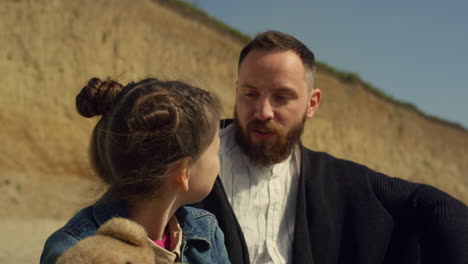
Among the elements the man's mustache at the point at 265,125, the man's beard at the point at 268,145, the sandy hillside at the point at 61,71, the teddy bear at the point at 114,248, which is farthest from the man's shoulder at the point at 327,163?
the sandy hillside at the point at 61,71

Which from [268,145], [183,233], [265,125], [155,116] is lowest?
[183,233]

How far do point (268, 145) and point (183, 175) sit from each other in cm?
136

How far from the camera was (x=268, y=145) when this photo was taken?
2998 millimetres

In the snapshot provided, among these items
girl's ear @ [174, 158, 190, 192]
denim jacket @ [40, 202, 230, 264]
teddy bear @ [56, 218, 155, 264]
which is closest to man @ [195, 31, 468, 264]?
denim jacket @ [40, 202, 230, 264]

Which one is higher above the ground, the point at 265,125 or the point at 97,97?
the point at 97,97

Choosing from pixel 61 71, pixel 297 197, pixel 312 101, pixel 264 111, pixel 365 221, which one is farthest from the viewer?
pixel 61 71

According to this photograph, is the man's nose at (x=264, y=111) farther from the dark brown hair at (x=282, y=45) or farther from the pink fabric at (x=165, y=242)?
the pink fabric at (x=165, y=242)

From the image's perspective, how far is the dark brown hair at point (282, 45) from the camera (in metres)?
3.15

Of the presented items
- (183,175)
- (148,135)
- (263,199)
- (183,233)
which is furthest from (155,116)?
(263,199)

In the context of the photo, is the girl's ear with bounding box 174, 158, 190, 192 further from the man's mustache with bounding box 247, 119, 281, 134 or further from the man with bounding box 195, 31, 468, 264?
the man's mustache with bounding box 247, 119, 281, 134

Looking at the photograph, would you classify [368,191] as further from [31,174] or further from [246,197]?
[31,174]

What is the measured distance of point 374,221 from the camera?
9.04 ft

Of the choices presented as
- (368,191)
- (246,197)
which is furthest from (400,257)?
(246,197)

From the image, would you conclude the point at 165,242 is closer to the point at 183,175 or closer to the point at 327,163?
the point at 183,175
